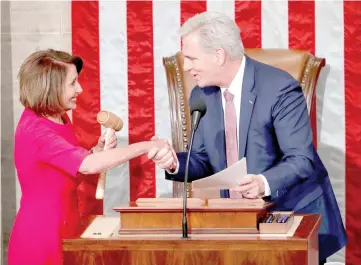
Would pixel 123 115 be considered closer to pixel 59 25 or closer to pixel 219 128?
pixel 59 25

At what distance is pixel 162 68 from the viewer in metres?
4.64

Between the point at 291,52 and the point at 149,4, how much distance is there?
0.88 meters

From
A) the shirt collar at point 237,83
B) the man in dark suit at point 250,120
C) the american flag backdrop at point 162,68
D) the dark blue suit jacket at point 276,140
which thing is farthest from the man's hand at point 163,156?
the american flag backdrop at point 162,68

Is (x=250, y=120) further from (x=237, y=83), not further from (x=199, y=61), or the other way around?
(x=199, y=61)

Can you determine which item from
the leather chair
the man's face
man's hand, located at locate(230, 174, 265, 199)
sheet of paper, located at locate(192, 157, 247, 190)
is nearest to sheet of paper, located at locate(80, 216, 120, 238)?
sheet of paper, located at locate(192, 157, 247, 190)

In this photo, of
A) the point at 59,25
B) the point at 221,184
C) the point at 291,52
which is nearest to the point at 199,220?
the point at 221,184

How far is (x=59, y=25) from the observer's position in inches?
187

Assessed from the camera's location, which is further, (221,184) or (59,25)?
(59,25)

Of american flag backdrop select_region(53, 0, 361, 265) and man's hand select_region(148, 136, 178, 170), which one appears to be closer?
man's hand select_region(148, 136, 178, 170)

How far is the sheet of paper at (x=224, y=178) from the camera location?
9.20ft

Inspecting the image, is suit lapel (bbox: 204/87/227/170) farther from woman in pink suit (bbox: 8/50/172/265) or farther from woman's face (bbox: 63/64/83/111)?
woman's face (bbox: 63/64/83/111)

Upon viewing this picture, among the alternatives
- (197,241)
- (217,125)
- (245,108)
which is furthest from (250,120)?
(197,241)

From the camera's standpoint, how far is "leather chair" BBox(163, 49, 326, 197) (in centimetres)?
414

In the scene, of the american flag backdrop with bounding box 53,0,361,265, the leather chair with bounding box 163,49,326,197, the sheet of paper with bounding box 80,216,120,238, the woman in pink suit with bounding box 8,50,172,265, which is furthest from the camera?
the american flag backdrop with bounding box 53,0,361,265
